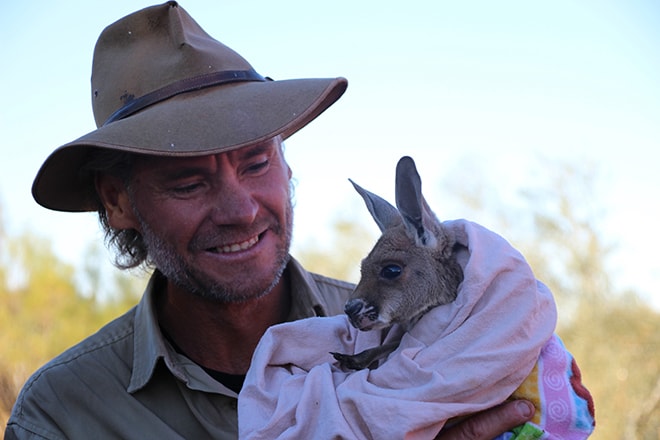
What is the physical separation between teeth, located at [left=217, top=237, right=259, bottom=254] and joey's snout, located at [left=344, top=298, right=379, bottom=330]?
3.06ft

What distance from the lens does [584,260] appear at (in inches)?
656

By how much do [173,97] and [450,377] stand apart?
1789mm

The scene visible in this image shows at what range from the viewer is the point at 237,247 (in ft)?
11.2

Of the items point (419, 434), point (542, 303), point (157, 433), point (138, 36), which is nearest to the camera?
point (419, 434)

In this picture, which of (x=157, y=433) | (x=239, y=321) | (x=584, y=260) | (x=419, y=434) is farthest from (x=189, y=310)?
(x=584, y=260)

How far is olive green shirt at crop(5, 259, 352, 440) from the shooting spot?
11.0 feet

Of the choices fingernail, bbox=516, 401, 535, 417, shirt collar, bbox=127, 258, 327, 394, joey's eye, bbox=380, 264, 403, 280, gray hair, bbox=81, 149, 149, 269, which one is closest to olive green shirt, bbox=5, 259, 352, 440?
shirt collar, bbox=127, 258, 327, 394

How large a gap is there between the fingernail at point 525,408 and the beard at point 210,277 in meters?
Answer: 1.39

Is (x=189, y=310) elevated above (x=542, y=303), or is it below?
below

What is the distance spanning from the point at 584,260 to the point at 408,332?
15.1 meters

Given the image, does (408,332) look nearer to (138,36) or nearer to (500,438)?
(500,438)

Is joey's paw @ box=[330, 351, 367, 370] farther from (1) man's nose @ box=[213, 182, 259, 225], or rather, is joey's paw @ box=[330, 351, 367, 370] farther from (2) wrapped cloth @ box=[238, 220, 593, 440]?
(1) man's nose @ box=[213, 182, 259, 225]

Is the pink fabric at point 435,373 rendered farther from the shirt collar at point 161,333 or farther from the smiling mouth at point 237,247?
the shirt collar at point 161,333

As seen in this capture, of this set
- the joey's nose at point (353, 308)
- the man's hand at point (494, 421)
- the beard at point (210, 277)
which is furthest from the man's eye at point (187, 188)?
the man's hand at point (494, 421)
